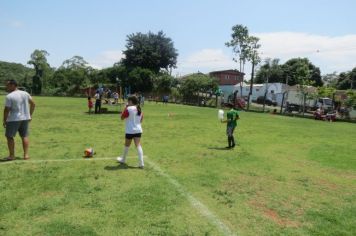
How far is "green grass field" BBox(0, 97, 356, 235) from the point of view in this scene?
5.68 meters

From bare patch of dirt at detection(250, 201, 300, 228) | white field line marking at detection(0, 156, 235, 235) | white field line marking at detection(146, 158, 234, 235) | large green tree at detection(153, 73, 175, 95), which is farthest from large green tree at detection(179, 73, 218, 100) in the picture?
bare patch of dirt at detection(250, 201, 300, 228)

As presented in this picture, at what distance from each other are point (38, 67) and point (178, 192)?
8819 centimetres

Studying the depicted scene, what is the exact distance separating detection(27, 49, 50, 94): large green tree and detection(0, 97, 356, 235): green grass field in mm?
77742

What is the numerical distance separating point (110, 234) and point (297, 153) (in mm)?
9227

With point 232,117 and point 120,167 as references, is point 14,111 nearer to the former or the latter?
point 120,167

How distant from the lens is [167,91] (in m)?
66.3

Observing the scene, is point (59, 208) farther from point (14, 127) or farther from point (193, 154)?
point (193, 154)

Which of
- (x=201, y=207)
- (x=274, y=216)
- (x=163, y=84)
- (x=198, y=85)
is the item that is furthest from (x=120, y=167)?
(x=163, y=84)

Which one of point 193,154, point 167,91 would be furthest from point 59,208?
point 167,91

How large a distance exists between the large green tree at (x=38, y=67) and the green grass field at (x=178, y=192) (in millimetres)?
77742

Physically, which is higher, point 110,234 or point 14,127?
point 14,127

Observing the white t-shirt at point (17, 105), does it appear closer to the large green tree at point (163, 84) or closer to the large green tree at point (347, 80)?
the large green tree at point (163, 84)

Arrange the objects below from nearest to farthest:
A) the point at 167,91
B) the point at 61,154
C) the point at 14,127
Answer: the point at 14,127, the point at 61,154, the point at 167,91

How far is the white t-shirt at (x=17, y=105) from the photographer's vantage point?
30.8ft
